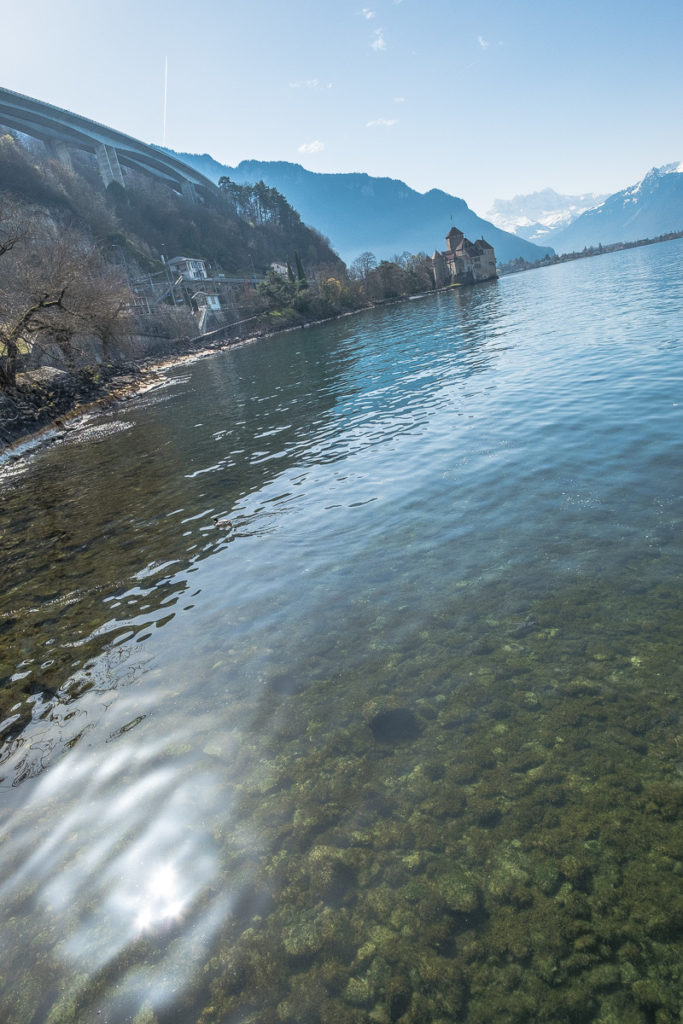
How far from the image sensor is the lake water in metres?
4.07

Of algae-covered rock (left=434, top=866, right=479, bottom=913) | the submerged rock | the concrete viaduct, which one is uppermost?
the concrete viaduct

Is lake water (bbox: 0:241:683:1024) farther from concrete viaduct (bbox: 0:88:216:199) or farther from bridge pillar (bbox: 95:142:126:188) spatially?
bridge pillar (bbox: 95:142:126:188)

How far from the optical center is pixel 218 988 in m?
4.10

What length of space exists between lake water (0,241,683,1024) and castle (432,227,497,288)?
19137cm

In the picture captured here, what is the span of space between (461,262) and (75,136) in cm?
13102

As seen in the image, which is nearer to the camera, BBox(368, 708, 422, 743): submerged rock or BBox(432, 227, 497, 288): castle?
BBox(368, 708, 422, 743): submerged rock

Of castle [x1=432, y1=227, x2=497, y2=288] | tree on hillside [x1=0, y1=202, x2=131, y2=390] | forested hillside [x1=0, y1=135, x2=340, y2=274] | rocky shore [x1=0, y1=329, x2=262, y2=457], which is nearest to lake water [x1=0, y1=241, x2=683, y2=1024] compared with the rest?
rocky shore [x1=0, y1=329, x2=262, y2=457]

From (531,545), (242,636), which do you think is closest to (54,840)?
(242,636)

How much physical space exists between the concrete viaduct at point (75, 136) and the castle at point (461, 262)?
111m

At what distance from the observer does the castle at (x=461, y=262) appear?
18450 centimetres

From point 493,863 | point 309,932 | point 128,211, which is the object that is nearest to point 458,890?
point 493,863

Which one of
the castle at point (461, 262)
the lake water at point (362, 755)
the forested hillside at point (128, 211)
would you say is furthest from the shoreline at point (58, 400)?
the castle at point (461, 262)

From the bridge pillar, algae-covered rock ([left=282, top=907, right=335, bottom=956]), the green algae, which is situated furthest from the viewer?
the bridge pillar

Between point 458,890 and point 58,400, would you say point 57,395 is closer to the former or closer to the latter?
point 58,400
